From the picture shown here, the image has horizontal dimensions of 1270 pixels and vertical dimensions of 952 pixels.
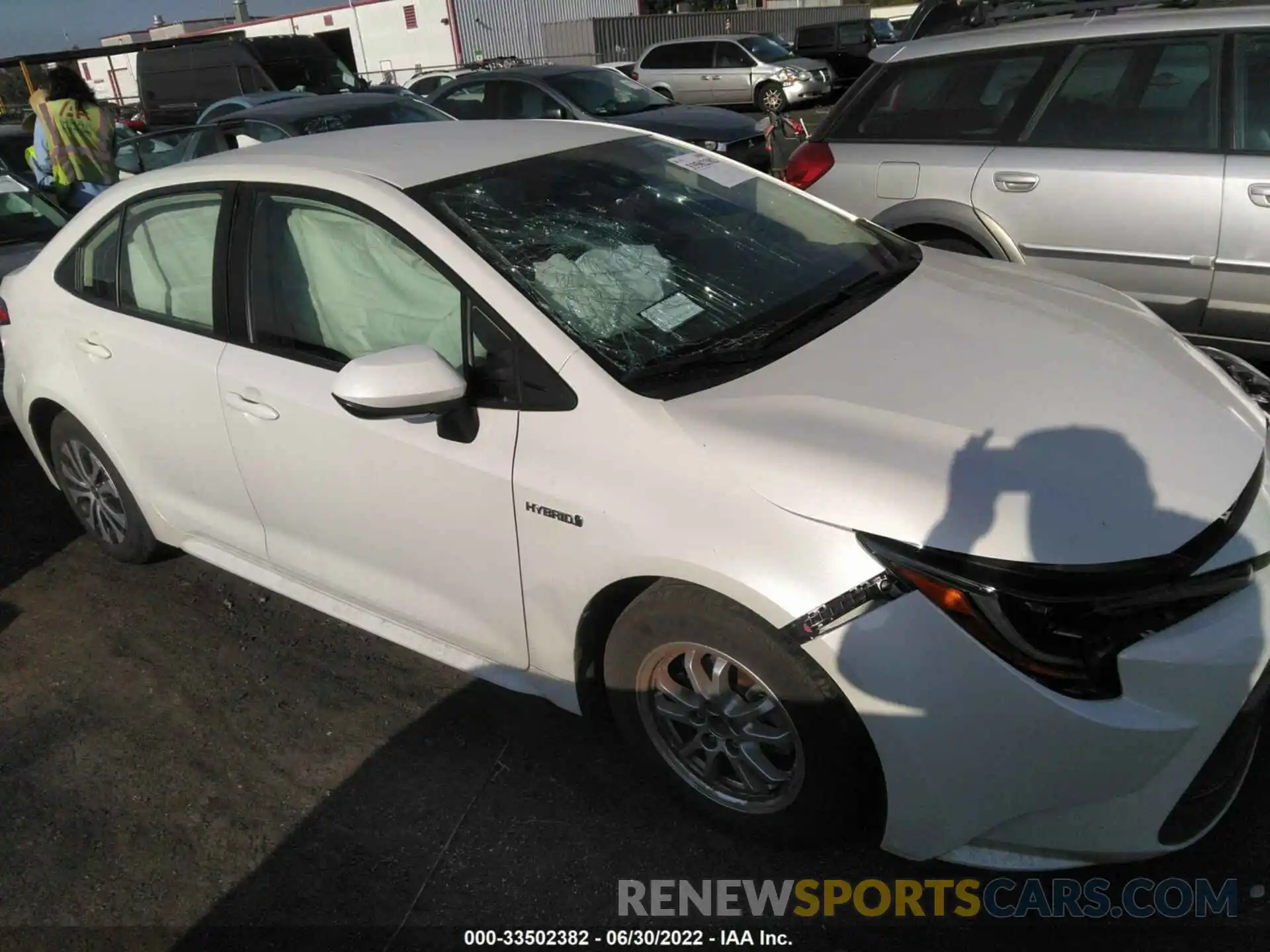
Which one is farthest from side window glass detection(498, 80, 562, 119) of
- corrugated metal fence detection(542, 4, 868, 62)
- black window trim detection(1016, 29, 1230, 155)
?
corrugated metal fence detection(542, 4, 868, 62)

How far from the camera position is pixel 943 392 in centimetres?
226

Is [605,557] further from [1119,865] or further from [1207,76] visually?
[1207,76]

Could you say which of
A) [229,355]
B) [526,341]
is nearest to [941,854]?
[526,341]

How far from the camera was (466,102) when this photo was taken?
11.3 meters

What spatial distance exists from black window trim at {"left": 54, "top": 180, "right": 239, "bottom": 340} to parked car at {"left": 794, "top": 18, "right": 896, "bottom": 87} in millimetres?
20388

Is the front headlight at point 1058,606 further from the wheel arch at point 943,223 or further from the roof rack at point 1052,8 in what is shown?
the roof rack at point 1052,8

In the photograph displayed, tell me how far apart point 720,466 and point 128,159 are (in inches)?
358

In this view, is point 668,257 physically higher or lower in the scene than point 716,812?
higher

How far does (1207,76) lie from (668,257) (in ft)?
9.57

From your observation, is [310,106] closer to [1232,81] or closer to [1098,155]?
[1098,155]

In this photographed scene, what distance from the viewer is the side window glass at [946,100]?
4.60m

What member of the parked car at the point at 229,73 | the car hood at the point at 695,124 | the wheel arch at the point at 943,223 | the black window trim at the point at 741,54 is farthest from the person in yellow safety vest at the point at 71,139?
the black window trim at the point at 741,54

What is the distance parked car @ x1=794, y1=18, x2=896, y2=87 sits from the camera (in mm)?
21656

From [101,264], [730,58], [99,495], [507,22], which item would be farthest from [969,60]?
[507,22]
